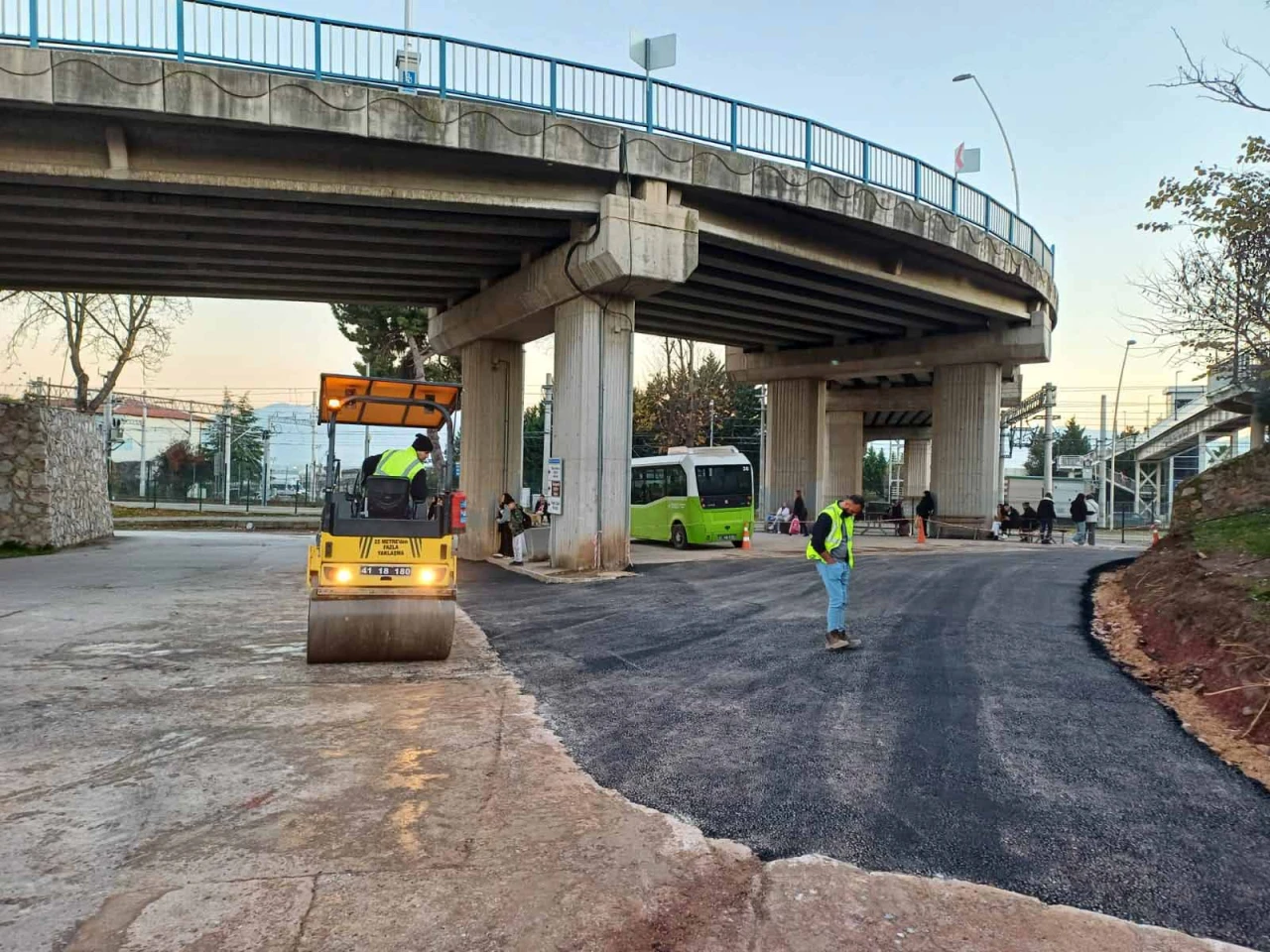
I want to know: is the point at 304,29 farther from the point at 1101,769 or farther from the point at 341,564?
the point at 1101,769

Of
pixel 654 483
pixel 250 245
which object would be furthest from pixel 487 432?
pixel 250 245

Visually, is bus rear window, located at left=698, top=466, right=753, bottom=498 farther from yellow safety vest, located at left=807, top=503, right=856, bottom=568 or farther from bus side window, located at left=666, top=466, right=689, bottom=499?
yellow safety vest, located at left=807, top=503, right=856, bottom=568

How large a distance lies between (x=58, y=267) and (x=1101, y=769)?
2354 cm

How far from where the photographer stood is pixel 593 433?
704 inches

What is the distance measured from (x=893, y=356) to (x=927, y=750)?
25.7 m

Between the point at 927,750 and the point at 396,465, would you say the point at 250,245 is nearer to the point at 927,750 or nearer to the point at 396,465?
the point at 396,465

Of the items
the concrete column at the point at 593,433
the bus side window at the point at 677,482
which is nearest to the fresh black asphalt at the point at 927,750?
the concrete column at the point at 593,433

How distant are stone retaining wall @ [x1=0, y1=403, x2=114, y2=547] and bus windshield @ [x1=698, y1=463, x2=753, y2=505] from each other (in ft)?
58.3

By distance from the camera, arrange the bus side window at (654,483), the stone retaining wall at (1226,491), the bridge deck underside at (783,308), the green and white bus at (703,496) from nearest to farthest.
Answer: the stone retaining wall at (1226,491)
the bridge deck underside at (783,308)
the green and white bus at (703,496)
the bus side window at (654,483)

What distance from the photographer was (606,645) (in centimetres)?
1023

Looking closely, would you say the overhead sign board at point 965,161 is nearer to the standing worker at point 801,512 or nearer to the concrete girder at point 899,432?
the standing worker at point 801,512

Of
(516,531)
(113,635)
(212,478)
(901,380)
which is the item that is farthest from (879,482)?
(113,635)

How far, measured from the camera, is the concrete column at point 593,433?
58.7 ft

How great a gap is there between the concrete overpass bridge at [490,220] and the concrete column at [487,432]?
61 millimetres
